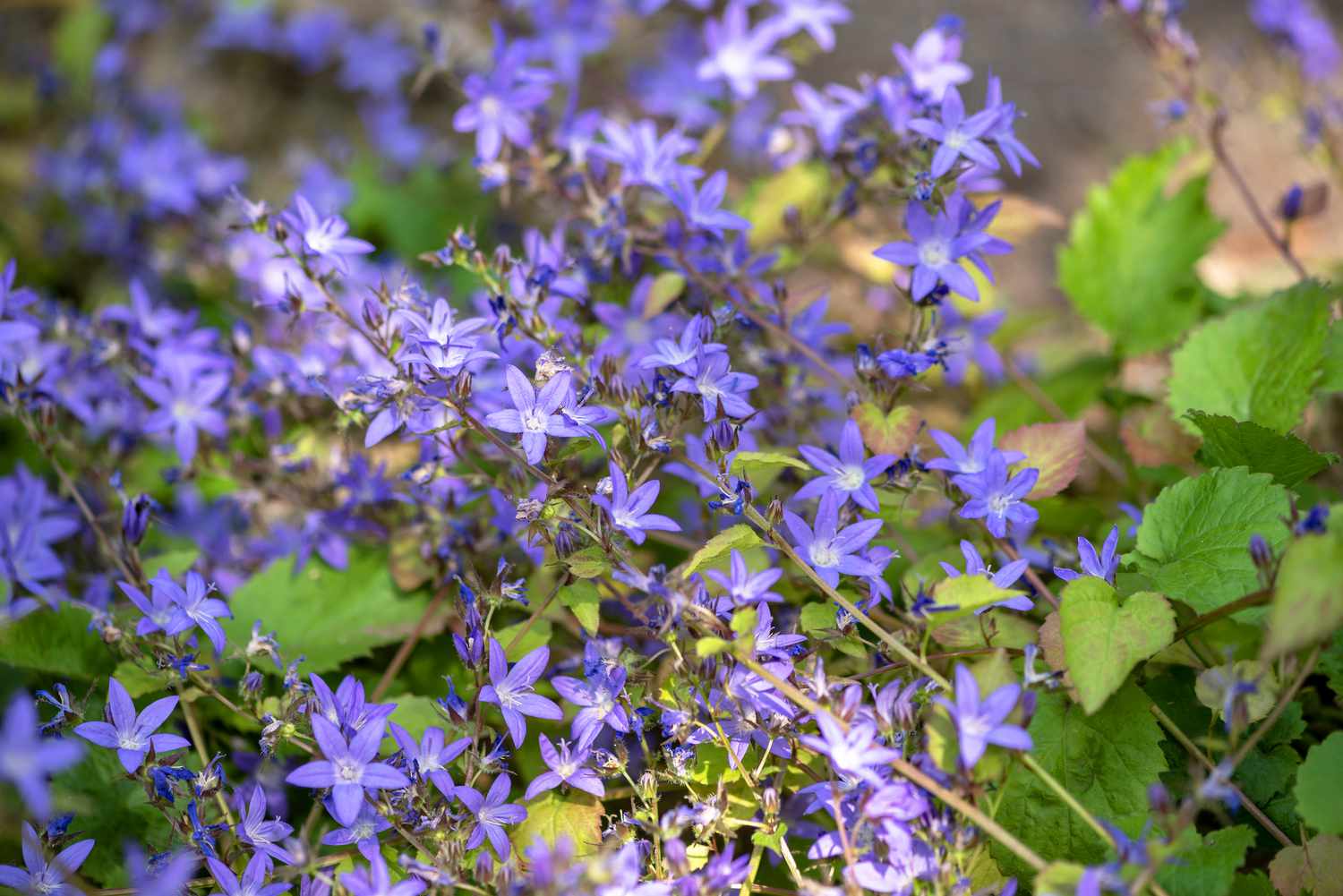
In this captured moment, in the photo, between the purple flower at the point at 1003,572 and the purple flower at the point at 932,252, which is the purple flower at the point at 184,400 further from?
the purple flower at the point at 1003,572

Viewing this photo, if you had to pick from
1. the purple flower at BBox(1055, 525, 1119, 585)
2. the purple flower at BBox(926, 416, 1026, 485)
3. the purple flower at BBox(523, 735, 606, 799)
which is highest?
the purple flower at BBox(926, 416, 1026, 485)

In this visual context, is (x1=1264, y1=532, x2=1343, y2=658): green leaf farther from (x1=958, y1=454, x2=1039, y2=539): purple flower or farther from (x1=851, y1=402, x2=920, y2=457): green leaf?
(x1=851, y1=402, x2=920, y2=457): green leaf

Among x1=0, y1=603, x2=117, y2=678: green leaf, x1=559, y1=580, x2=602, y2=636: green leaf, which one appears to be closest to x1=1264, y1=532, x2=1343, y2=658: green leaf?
x1=559, y1=580, x2=602, y2=636: green leaf

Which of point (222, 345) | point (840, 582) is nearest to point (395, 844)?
point (840, 582)

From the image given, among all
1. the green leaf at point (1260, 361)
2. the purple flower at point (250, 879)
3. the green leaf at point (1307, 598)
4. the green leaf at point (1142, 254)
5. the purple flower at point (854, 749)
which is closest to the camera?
the green leaf at point (1307, 598)

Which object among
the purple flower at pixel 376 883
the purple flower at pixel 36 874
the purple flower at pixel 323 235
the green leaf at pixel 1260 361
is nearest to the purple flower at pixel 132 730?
the purple flower at pixel 36 874

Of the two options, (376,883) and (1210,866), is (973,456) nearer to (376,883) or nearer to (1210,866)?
(1210,866)

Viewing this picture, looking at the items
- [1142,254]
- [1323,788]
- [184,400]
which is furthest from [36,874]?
[1142,254]
